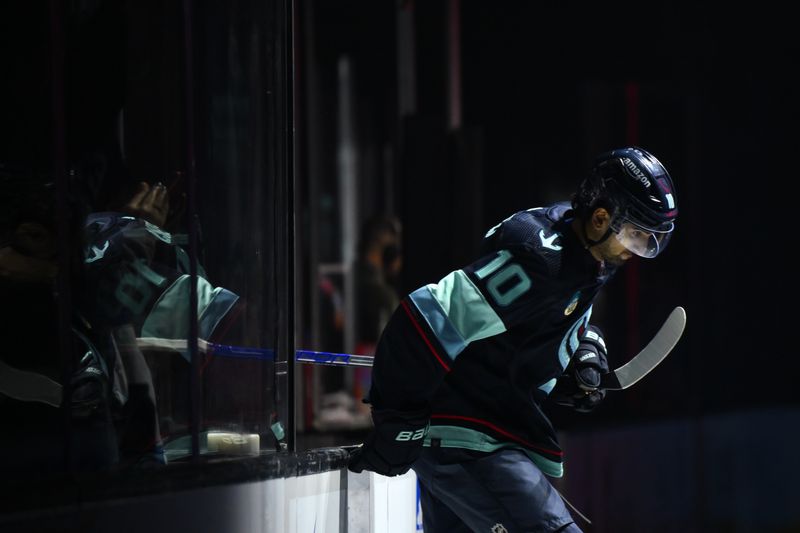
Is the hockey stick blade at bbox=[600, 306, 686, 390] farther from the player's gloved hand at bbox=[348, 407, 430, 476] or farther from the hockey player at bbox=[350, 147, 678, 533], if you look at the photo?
the player's gloved hand at bbox=[348, 407, 430, 476]

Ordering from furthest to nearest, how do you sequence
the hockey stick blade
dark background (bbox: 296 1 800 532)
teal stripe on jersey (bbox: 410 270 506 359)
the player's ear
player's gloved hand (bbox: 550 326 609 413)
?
dark background (bbox: 296 1 800 532)
the hockey stick blade
player's gloved hand (bbox: 550 326 609 413)
the player's ear
teal stripe on jersey (bbox: 410 270 506 359)

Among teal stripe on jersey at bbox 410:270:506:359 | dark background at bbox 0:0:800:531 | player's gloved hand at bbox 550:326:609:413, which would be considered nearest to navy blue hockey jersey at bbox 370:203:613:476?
teal stripe on jersey at bbox 410:270:506:359

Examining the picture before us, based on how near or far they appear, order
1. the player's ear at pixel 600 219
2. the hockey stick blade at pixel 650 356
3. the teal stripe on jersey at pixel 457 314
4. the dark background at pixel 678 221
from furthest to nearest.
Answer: the dark background at pixel 678 221
the hockey stick blade at pixel 650 356
the player's ear at pixel 600 219
the teal stripe on jersey at pixel 457 314

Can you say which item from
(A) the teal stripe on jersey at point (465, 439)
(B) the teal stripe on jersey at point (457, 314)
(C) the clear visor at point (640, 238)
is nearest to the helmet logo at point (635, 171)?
(C) the clear visor at point (640, 238)

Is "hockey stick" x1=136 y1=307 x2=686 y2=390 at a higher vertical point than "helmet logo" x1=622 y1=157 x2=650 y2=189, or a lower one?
lower

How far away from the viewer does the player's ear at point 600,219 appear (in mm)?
2928

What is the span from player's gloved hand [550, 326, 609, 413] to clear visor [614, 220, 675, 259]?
415 mm

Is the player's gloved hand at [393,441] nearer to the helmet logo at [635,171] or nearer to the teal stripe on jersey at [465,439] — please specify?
the teal stripe on jersey at [465,439]

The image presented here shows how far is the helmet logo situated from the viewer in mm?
2949

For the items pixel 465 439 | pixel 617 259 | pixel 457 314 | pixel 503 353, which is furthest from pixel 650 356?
pixel 457 314

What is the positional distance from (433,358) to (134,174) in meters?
0.79

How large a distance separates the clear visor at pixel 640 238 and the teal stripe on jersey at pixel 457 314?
41 cm

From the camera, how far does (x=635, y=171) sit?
9.75 feet

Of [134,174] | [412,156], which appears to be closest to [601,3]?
[412,156]
